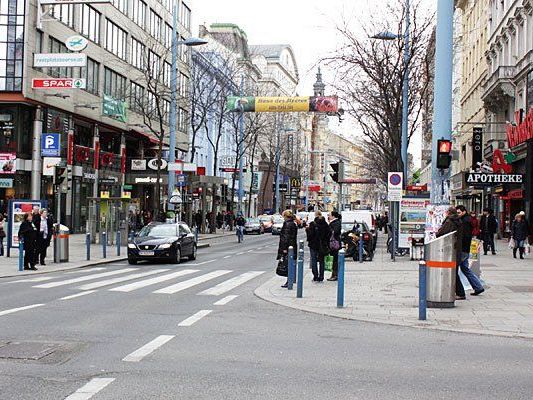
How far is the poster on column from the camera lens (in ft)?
87.7

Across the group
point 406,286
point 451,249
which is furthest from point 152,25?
point 451,249

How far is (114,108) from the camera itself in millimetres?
44906

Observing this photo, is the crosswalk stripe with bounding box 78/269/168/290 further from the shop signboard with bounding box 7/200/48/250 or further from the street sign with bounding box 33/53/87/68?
the street sign with bounding box 33/53/87/68

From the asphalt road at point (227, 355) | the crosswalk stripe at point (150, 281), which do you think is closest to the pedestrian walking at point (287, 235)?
the asphalt road at point (227, 355)

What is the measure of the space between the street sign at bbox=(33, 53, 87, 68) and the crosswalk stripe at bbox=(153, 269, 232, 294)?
11.0 metres

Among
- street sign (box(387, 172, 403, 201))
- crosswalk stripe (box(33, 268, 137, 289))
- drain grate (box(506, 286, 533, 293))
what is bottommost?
crosswalk stripe (box(33, 268, 137, 289))

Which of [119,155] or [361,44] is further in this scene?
[119,155]

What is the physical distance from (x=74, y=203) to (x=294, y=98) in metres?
14.7

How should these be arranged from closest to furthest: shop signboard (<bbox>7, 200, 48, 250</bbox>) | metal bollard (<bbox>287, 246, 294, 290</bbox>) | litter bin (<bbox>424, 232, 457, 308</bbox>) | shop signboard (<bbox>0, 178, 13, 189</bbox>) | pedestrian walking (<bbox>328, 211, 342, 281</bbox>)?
litter bin (<bbox>424, 232, 457, 308</bbox>), metal bollard (<bbox>287, 246, 294, 290</bbox>), pedestrian walking (<bbox>328, 211, 342, 281</bbox>), shop signboard (<bbox>7, 200, 48, 250</bbox>), shop signboard (<bbox>0, 178, 13, 189</bbox>)

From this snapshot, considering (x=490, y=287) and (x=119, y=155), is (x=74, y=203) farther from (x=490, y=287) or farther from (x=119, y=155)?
(x=490, y=287)

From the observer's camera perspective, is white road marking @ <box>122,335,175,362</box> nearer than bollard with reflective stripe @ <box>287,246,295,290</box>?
Yes

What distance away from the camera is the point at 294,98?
128 ft

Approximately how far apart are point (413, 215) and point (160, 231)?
30.6ft

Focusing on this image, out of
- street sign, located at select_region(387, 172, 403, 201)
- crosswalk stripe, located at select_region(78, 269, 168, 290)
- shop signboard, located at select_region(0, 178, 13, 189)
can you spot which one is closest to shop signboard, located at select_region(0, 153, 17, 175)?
shop signboard, located at select_region(0, 178, 13, 189)
